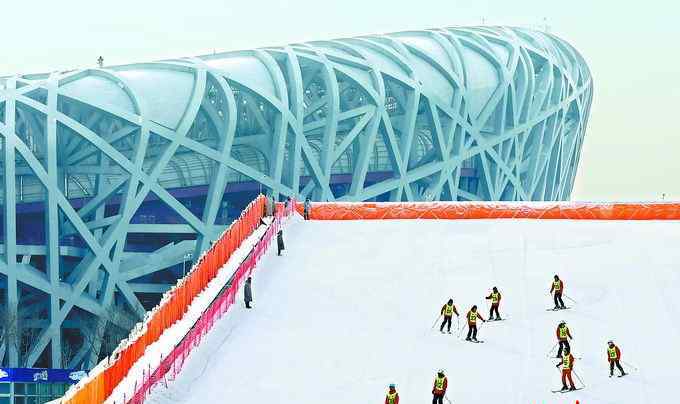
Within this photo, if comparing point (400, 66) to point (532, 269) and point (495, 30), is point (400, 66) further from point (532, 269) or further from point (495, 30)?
point (532, 269)

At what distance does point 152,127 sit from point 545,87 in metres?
39.5

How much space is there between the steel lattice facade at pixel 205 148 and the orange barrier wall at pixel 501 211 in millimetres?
25236

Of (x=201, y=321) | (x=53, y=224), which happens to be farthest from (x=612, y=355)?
(x=53, y=224)

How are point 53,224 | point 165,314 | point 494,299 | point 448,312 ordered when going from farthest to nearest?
point 53,224 → point 494,299 → point 448,312 → point 165,314

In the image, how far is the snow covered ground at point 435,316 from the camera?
3075 cm

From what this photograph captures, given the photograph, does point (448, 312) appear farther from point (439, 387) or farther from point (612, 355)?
point (439, 387)

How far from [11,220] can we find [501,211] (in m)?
31.4

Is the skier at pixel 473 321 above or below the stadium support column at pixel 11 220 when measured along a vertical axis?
below

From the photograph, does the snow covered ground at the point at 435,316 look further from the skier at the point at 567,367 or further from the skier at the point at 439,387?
the skier at the point at 439,387

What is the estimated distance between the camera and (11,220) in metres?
74.6

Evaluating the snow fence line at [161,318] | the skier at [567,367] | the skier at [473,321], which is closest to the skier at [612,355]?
the skier at [567,367]

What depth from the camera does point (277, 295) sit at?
3831 centimetres

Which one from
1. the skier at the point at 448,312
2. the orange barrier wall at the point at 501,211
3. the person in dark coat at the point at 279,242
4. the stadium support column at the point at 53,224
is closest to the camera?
the skier at the point at 448,312

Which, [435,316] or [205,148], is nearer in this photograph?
[435,316]
